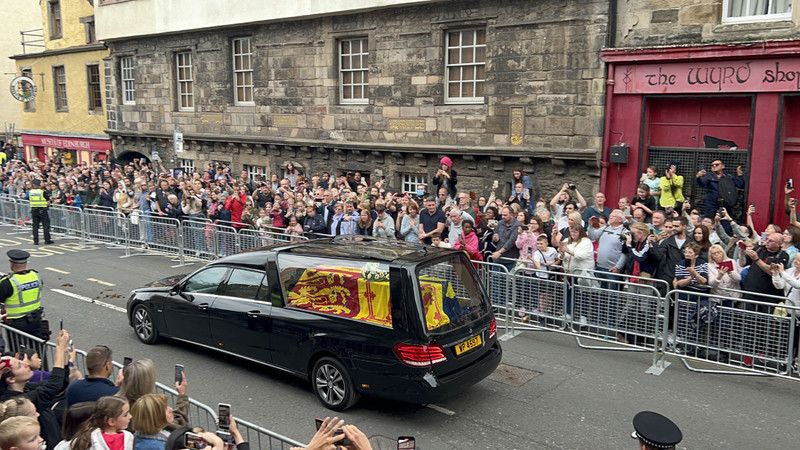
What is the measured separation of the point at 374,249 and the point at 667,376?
4.00m

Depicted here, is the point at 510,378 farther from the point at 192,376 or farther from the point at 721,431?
the point at 192,376

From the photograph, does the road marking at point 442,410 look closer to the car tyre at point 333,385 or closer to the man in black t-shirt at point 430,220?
the car tyre at point 333,385

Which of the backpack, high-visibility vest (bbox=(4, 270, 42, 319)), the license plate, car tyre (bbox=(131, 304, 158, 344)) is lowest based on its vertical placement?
car tyre (bbox=(131, 304, 158, 344))

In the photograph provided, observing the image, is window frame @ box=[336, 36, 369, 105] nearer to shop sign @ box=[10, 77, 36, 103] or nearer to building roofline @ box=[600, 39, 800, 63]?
building roofline @ box=[600, 39, 800, 63]

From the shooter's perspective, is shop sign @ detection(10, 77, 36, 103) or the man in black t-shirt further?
shop sign @ detection(10, 77, 36, 103)

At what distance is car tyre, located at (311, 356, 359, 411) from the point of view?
23.7 feet

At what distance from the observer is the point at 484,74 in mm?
16375

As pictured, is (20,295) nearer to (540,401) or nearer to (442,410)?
(442,410)

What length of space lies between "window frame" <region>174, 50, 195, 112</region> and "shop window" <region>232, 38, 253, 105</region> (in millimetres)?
2480

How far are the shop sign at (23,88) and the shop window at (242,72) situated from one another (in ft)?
55.0

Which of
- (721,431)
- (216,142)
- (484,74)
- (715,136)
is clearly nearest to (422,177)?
(484,74)

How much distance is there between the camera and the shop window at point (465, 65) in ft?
54.1

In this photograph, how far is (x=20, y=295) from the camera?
8.23m

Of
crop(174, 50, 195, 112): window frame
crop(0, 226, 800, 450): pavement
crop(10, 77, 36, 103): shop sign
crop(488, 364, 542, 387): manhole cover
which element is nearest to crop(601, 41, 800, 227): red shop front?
crop(0, 226, 800, 450): pavement
